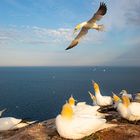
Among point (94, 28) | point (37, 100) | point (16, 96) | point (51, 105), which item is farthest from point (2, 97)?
point (94, 28)

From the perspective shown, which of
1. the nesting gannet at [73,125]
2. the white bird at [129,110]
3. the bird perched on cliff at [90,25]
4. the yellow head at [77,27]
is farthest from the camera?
the yellow head at [77,27]

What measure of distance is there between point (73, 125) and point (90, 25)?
26.4 ft

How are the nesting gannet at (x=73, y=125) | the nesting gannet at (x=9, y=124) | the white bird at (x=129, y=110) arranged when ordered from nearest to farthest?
1. the nesting gannet at (x=73, y=125)
2. the white bird at (x=129, y=110)
3. the nesting gannet at (x=9, y=124)

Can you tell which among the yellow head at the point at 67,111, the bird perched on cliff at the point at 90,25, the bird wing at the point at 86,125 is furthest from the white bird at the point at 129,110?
the bird perched on cliff at the point at 90,25

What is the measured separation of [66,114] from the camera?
34.2 ft

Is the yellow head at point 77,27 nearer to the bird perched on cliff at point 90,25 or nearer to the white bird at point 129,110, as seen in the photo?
the bird perched on cliff at point 90,25

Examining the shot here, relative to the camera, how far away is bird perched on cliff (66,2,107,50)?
52.5 ft

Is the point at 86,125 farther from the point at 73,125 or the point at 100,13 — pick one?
the point at 100,13

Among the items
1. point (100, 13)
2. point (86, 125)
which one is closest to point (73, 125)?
point (86, 125)

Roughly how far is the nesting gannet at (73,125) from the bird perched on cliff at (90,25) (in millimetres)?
6783

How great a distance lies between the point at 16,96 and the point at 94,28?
117 meters

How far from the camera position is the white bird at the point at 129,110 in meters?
12.1

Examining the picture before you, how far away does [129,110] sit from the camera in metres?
12.2

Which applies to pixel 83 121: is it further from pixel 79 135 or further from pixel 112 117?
pixel 112 117
